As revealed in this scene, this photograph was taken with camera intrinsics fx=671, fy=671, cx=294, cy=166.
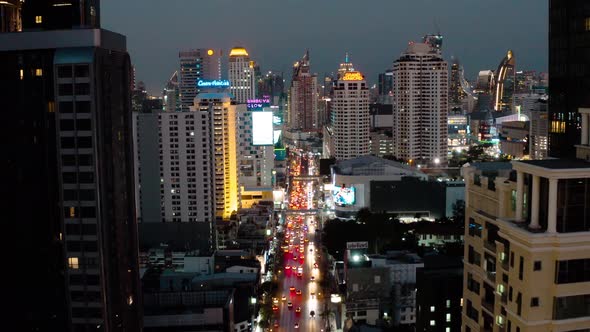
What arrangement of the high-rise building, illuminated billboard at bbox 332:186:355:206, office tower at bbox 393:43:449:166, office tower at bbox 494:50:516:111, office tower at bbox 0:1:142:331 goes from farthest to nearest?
1. office tower at bbox 494:50:516:111
2. the high-rise building
3. office tower at bbox 393:43:449:166
4. illuminated billboard at bbox 332:186:355:206
5. office tower at bbox 0:1:142:331

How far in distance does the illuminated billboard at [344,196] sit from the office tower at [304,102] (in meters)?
50.0

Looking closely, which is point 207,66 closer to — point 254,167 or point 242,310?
point 254,167

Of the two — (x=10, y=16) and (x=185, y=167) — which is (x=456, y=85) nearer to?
(x=185, y=167)

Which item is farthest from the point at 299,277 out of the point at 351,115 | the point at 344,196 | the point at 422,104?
the point at 422,104

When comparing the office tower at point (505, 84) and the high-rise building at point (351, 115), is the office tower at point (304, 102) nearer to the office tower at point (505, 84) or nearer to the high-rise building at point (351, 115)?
the office tower at point (505, 84)

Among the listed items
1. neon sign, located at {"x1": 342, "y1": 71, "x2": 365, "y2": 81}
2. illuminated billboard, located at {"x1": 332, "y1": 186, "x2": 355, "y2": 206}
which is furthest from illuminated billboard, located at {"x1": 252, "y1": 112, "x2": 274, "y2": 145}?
illuminated billboard, located at {"x1": 332, "y1": 186, "x2": 355, "y2": 206}

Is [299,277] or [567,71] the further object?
[299,277]

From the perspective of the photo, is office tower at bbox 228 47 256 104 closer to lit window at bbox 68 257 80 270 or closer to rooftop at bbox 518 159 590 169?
lit window at bbox 68 257 80 270

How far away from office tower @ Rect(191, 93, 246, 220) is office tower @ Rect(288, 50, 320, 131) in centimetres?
4682

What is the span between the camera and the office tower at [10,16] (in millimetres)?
11562

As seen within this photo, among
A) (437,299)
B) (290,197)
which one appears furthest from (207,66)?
(437,299)

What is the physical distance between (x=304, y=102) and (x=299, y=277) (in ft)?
201

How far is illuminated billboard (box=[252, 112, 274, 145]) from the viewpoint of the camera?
42031mm

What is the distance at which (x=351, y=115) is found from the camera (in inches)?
1869
